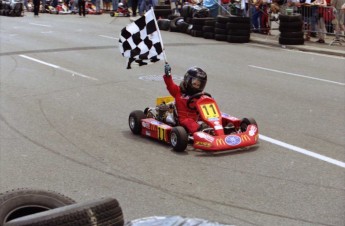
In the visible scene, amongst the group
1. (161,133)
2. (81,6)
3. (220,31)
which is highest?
(81,6)

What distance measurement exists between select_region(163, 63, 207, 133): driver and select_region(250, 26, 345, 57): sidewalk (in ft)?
33.7

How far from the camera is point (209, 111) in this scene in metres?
7.53

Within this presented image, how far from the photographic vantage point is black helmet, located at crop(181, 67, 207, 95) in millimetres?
7523

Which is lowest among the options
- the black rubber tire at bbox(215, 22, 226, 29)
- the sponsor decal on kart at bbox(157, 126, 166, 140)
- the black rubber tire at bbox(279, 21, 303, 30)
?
the sponsor decal on kart at bbox(157, 126, 166, 140)

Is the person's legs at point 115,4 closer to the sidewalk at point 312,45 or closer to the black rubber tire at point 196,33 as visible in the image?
the black rubber tire at point 196,33

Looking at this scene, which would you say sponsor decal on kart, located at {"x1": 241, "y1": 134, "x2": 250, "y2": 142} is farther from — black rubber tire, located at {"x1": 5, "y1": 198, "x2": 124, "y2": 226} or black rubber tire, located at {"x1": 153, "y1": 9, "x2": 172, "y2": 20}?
black rubber tire, located at {"x1": 153, "y1": 9, "x2": 172, "y2": 20}

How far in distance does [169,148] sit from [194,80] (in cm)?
88

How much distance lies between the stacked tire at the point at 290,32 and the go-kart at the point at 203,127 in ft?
36.8

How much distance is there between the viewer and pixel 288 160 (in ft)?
22.5

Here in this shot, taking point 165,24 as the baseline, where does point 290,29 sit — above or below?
above

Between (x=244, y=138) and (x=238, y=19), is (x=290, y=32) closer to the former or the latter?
(x=238, y=19)

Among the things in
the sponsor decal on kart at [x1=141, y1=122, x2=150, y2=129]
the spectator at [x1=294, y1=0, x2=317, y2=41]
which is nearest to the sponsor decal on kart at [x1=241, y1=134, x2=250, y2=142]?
the sponsor decal on kart at [x1=141, y1=122, x2=150, y2=129]

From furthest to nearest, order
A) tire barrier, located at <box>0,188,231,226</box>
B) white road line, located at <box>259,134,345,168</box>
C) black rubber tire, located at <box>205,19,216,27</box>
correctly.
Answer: black rubber tire, located at <box>205,19,216,27</box>
white road line, located at <box>259,134,345,168</box>
tire barrier, located at <box>0,188,231,226</box>

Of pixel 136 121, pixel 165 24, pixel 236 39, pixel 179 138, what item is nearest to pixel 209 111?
pixel 179 138
